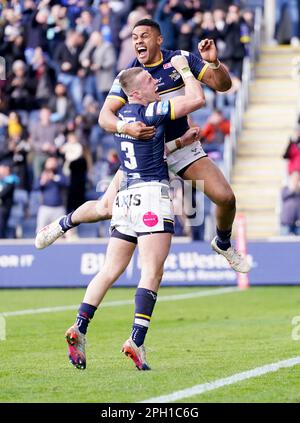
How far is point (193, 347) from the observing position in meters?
12.3

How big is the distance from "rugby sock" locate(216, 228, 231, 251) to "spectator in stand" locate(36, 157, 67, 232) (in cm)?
1266

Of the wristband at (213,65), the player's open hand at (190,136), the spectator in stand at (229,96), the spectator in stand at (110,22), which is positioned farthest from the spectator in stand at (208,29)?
the player's open hand at (190,136)

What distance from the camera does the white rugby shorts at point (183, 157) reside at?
1121cm

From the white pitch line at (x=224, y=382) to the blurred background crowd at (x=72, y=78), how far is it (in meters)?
14.7

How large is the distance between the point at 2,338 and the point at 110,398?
204 inches

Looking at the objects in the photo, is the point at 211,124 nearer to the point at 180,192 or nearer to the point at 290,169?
the point at 290,169

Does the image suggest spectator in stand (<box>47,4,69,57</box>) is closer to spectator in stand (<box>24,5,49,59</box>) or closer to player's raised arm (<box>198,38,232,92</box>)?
spectator in stand (<box>24,5,49,59</box>)

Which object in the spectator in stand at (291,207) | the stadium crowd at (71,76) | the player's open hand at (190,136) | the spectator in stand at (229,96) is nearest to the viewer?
the player's open hand at (190,136)

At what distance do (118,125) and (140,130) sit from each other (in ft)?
1.02

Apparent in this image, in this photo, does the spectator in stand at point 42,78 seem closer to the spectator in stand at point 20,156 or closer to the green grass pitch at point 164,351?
the spectator in stand at point 20,156

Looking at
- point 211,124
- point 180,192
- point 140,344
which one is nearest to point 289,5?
point 211,124

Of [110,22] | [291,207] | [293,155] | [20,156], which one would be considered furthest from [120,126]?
[110,22]

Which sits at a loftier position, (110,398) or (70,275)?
(110,398)

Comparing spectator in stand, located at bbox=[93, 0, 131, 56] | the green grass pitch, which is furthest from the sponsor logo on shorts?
spectator in stand, located at bbox=[93, 0, 131, 56]
